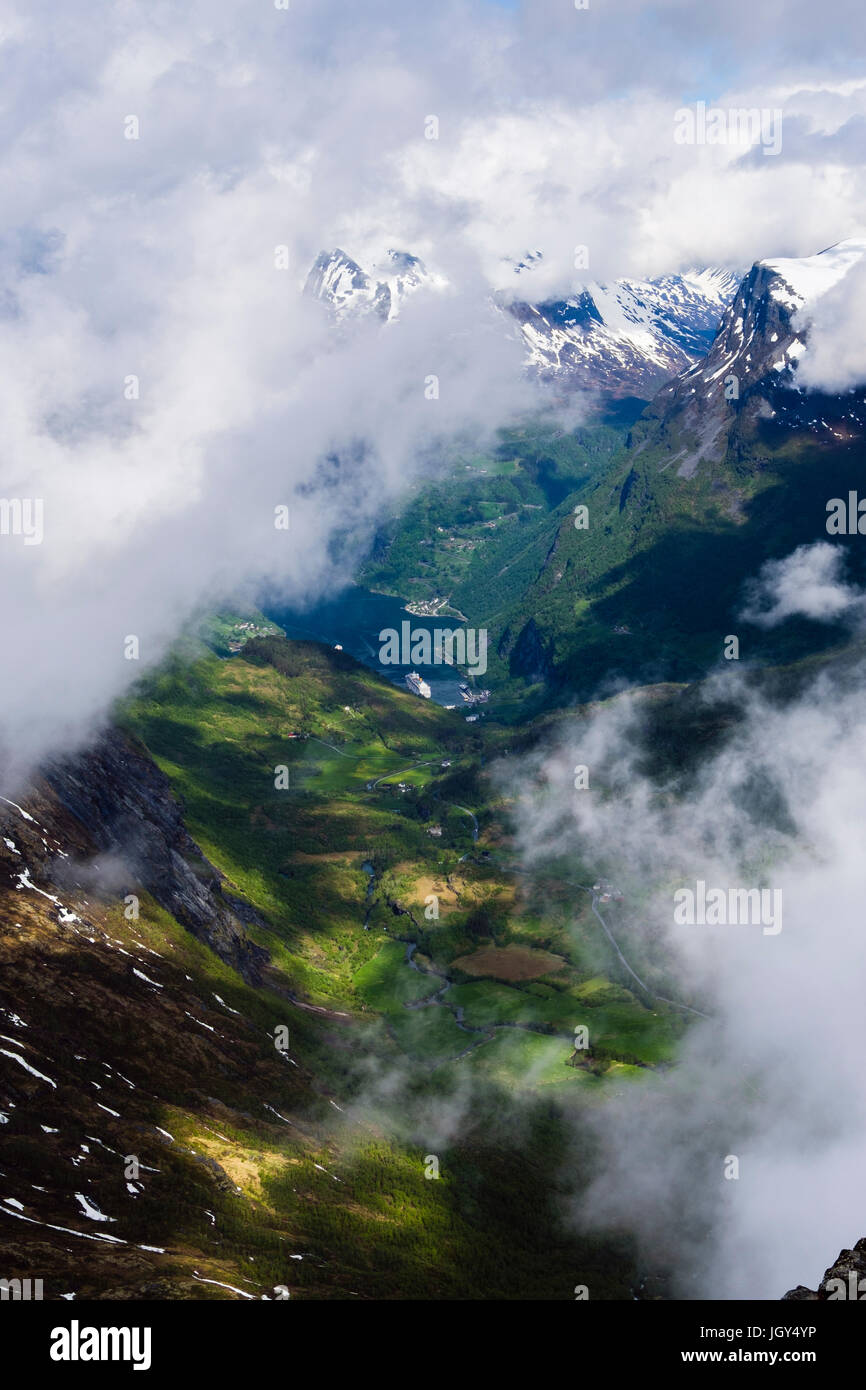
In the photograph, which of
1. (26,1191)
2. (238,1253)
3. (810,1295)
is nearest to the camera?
(810,1295)

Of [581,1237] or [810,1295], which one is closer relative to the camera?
[810,1295]

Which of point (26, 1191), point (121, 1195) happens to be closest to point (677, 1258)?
point (121, 1195)

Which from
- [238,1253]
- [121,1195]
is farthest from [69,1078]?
[238,1253]

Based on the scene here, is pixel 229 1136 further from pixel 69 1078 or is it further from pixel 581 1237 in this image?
pixel 581 1237

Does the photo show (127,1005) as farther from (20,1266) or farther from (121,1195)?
(20,1266)

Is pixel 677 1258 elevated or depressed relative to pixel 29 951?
depressed
